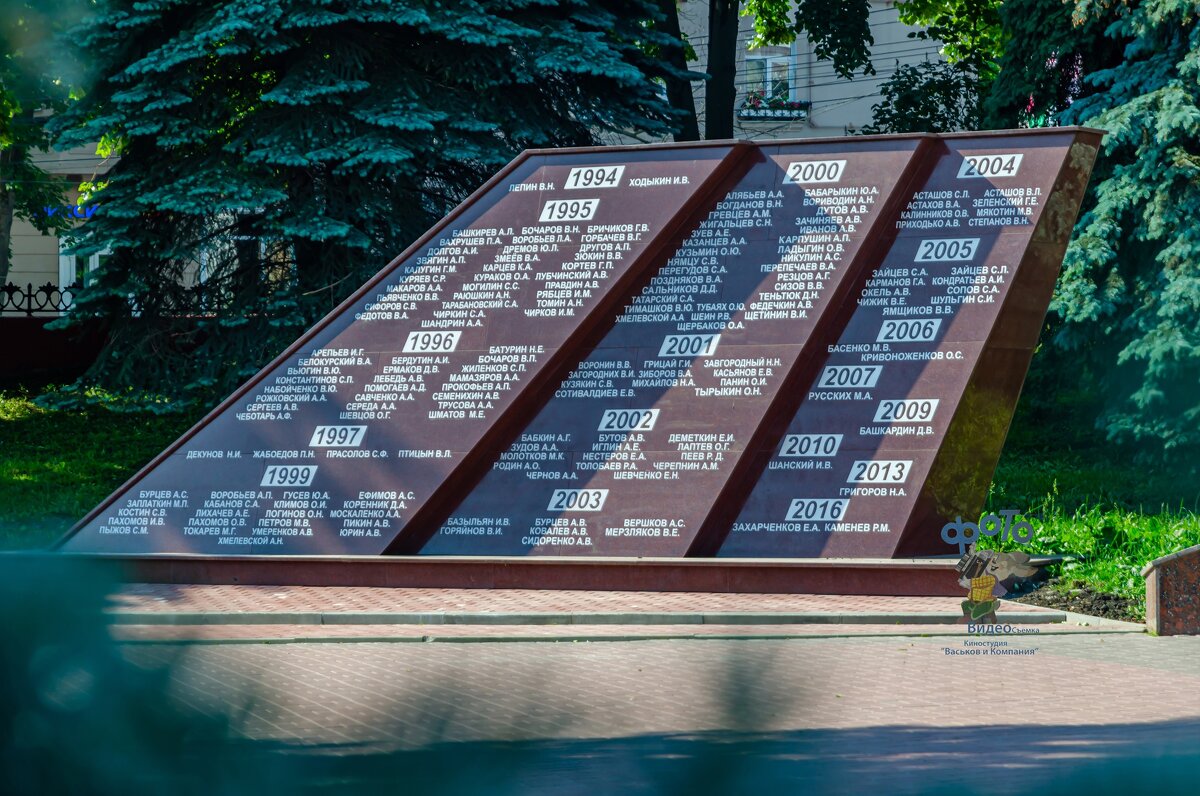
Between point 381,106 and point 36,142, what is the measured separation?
7.05 meters

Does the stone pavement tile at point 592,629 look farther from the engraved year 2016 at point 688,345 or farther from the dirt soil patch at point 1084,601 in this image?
the engraved year 2016 at point 688,345

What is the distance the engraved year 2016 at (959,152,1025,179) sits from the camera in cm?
1271

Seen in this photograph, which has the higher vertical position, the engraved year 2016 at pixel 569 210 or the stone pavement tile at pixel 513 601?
the engraved year 2016 at pixel 569 210

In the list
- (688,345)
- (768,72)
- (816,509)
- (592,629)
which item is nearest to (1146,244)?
(688,345)

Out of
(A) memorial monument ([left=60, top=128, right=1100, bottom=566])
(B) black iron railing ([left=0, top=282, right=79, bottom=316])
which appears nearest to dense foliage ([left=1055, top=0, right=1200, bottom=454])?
(A) memorial monument ([left=60, top=128, right=1100, bottom=566])

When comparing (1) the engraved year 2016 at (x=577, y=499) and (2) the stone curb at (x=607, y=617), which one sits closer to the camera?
(2) the stone curb at (x=607, y=617)

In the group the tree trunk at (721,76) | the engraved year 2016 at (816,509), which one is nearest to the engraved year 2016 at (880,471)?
the engraved year 2016 at (816,509)

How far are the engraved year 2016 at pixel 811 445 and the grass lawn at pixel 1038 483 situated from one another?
2283 millimetres

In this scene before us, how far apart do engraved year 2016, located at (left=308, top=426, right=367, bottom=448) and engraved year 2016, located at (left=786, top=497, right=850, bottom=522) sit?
13.1 feet

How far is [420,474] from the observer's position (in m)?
13.0

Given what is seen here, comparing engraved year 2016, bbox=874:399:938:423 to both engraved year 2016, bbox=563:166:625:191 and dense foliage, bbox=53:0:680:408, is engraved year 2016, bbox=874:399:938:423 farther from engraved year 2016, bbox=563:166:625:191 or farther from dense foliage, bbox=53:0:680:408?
dense foliage, bbox=53:0:680:408

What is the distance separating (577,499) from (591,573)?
75cm

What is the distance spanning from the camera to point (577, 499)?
12.8 meters

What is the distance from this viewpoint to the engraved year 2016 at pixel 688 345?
42.7 ft
